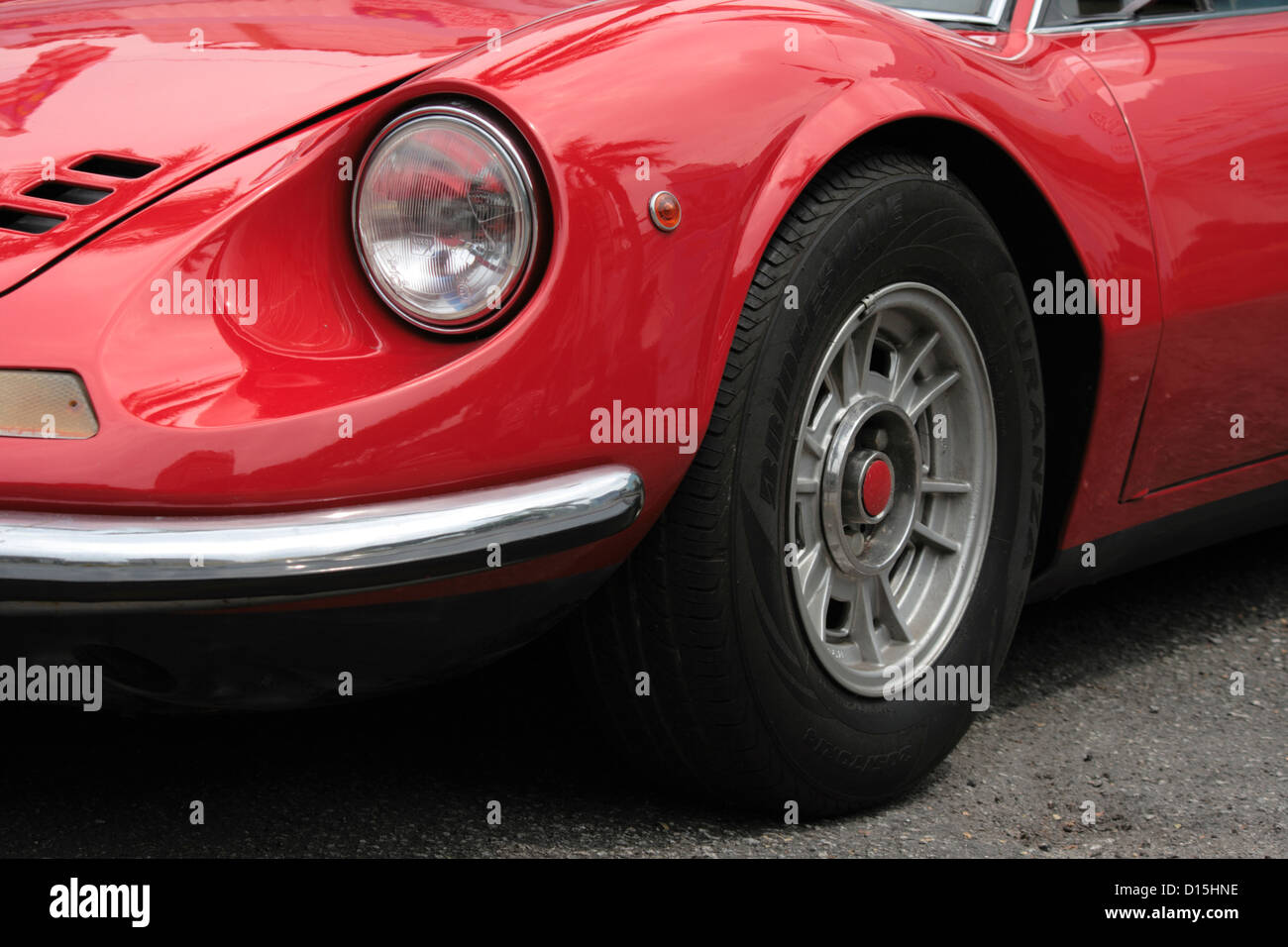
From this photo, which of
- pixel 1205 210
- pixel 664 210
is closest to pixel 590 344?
pixel 664 210

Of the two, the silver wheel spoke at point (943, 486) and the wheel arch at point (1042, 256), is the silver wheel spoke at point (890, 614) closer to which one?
the silver wheel spoke at point (943, 486)

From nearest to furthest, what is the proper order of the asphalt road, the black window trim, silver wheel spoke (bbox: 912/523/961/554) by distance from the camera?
the asphalt road, silver wheel spoke (bbox: 912/523/961/554), the black window trim

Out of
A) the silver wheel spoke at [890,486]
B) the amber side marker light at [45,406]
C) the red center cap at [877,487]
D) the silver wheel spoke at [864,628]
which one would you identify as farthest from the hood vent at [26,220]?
the silver wheel spoke at [864,628]

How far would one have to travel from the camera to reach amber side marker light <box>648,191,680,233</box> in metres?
1.85

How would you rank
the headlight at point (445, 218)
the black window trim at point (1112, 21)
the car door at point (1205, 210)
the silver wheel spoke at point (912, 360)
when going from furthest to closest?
the black window trim at point (1112, 21) → the car door at point (1205, 210) → the silver wheel spoke at point (912, 360) → the headlight at point (445, 218)

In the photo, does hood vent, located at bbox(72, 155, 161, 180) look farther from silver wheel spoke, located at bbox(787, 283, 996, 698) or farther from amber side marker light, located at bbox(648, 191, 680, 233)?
silver wheel spoke, located at bbox(787, 283, 996, 698)

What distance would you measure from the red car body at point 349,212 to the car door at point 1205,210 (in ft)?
0.65

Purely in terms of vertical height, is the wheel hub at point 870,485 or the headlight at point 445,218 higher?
the headlight at point 445,218

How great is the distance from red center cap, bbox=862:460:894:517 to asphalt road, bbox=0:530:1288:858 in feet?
1.47

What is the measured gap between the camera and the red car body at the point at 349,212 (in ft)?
5.58

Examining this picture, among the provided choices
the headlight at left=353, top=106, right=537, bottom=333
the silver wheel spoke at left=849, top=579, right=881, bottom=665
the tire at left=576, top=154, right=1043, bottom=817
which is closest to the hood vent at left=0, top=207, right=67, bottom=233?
the headlight at left=353, top=106, right=537, bottom=333

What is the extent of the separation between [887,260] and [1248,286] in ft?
2.74

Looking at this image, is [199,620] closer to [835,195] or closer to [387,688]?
[387,688]

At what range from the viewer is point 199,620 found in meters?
1.74
